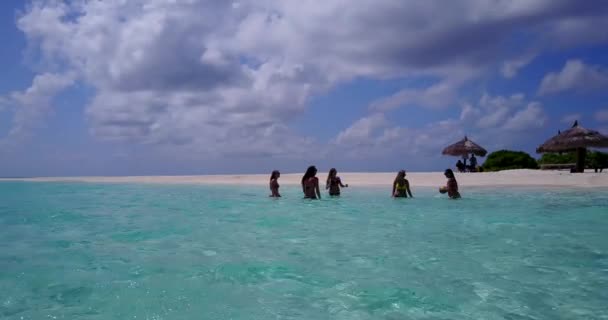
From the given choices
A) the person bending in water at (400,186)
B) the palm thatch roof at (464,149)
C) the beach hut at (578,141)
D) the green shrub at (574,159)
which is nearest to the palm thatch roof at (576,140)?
the beach hut at (578,141)

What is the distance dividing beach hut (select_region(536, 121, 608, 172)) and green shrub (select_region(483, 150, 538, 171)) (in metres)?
6.21

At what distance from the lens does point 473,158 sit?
103 ft

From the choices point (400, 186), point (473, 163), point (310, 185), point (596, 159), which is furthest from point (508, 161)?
point (310, 185)

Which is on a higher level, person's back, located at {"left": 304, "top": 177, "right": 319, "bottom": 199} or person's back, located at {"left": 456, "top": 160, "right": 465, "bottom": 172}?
person's back, located at {"left": 456, "top": 160, "right": 465, "bottom": 172}

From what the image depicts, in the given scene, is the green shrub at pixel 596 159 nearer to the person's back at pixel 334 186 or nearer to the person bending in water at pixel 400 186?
the person bending in water at pixel 400 186

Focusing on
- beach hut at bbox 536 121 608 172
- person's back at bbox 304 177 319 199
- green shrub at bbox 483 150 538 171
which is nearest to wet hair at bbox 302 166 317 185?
person's back at bbox 304 177 319 199

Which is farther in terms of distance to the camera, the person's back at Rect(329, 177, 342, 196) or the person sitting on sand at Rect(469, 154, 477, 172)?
the person sitting on sand at Rect(469, 154, 477, 172)

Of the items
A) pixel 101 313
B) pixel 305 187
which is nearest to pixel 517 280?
pixel 101 313

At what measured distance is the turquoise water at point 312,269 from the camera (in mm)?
4000

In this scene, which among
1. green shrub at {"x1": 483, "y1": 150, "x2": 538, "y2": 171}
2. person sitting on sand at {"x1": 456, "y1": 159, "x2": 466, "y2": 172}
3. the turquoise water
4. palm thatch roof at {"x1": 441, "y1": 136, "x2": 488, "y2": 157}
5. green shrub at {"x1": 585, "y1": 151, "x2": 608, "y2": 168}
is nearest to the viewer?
the turquoise water

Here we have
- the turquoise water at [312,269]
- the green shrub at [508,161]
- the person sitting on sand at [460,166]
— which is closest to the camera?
the turquoise water at [312,269]

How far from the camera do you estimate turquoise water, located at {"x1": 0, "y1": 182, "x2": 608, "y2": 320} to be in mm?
4000

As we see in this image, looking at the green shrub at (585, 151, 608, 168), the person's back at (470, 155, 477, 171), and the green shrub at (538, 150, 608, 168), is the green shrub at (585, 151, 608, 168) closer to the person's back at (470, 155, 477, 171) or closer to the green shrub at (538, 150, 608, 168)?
the green shrub at (538, 150, 608, 168)

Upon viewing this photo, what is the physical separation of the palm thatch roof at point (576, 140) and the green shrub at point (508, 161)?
252 inches
